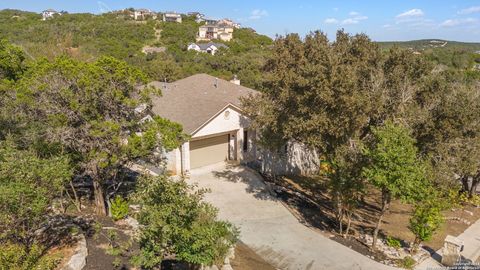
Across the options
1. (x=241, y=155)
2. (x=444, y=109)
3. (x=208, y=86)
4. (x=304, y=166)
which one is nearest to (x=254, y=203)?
(x=241, y=155)

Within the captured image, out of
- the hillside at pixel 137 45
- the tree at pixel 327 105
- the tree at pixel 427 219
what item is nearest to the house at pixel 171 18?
the hillside at pixel 137 45

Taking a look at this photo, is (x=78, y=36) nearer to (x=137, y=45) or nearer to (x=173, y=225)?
(x=137, y=45)

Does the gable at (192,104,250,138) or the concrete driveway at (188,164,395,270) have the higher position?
the gable at (192,104,250,138)

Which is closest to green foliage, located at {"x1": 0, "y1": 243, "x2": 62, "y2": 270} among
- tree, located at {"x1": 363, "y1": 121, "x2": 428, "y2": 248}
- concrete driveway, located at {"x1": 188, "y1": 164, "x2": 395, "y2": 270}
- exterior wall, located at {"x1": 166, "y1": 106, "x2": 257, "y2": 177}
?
concrete driveway, located at {"x1": 188, "y1": 164, "x2": 395, "y2": 270}

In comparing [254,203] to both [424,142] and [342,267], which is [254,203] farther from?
[424,142]

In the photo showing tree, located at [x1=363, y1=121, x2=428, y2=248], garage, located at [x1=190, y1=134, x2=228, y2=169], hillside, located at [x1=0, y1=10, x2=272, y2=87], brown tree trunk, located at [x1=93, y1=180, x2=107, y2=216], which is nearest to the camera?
tree, located at [x1=363, y1=121, x2=428, y2=248]

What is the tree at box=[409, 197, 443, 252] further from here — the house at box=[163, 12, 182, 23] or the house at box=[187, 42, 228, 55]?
the house at box=[163, 12, 182, 23]

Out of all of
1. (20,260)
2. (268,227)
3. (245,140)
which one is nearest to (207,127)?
(245,140)
